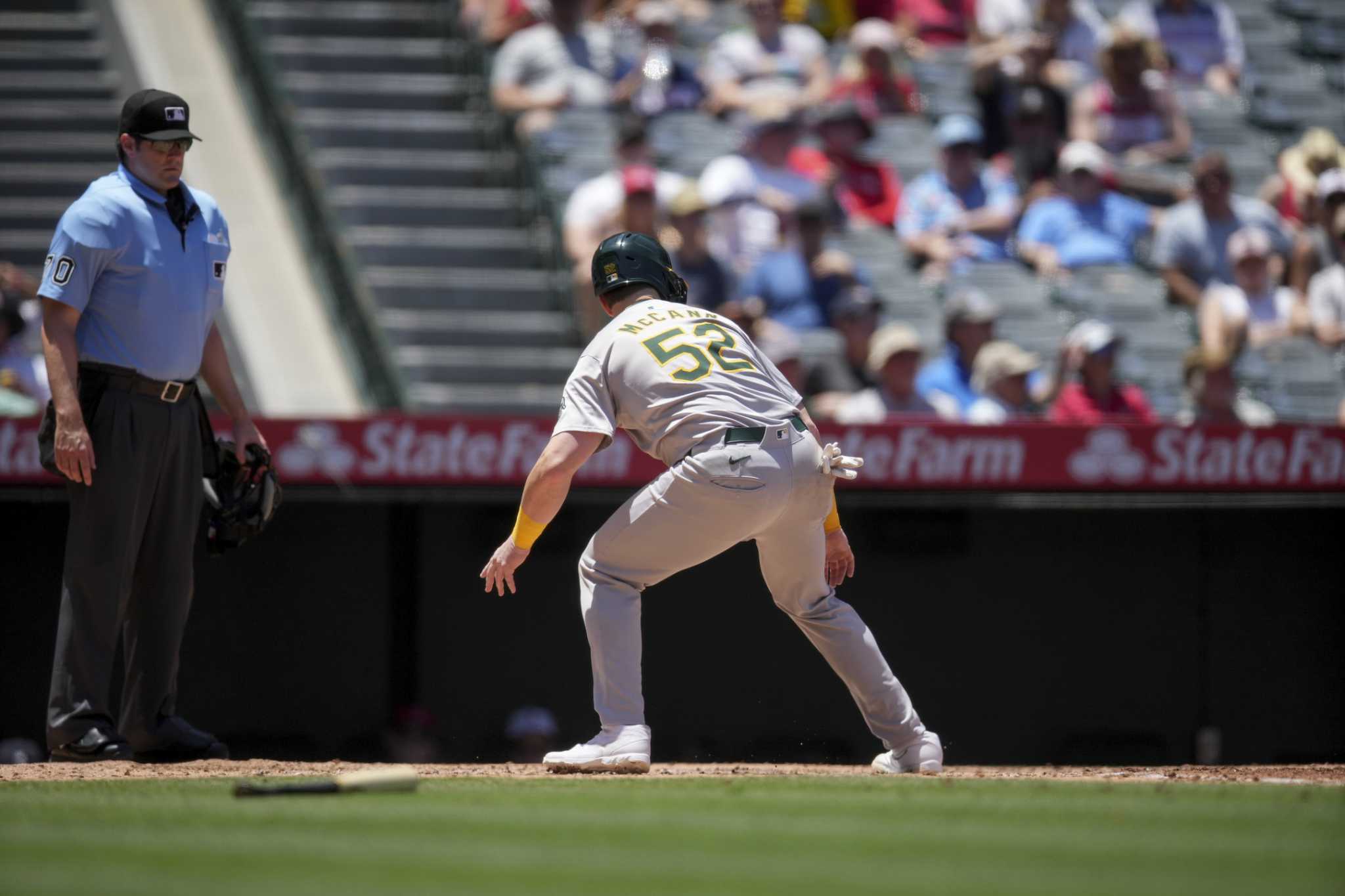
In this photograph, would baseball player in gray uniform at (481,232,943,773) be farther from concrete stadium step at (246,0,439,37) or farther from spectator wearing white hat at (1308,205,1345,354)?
concrete stadium step at (246,0,439,37)

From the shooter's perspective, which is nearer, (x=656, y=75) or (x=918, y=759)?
(x=918, y=759)

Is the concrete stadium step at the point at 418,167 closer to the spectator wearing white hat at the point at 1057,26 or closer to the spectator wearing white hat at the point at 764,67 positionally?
the spectator wearing white hat at the point at 764,67

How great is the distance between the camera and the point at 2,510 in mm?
8766

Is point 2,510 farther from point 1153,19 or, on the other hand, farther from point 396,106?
point 1153,19

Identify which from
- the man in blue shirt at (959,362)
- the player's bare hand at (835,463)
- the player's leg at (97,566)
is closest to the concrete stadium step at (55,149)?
the man in blue shirt at (959,362)

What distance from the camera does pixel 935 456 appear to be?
8.80 metres

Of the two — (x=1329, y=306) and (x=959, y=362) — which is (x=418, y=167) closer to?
(x=959, y=362)

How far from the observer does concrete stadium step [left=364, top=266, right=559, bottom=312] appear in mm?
11875

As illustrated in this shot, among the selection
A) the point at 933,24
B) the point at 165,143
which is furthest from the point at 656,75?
the point at 165,143

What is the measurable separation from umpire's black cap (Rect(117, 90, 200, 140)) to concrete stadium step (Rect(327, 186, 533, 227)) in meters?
6.03

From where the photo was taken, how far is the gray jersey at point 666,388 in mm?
5855

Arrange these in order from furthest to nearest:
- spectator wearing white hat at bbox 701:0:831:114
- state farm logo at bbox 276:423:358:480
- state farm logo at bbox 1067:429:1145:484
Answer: spectator wearing white hat at bbox 701:0:831:114 < state farm logo at bbox 1067:429:1145:484 < state farm logo at bbox 276:423:358:480

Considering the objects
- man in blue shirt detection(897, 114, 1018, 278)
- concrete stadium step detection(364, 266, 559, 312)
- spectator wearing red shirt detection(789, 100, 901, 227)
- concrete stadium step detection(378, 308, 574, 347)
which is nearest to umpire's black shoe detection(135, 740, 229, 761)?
concrete stadium step detection(378, 308, 574, 347)

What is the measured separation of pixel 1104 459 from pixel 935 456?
82 centimetres
